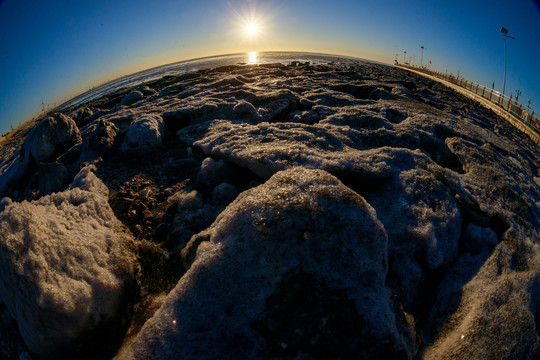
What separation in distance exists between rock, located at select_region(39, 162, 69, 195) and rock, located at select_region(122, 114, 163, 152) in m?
0.94

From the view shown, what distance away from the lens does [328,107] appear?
4.89 meters

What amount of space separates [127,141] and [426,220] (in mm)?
4711

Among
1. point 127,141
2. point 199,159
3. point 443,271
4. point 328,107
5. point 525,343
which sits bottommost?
point 525,343

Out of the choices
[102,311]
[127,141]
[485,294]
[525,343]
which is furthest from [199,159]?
[525,343]

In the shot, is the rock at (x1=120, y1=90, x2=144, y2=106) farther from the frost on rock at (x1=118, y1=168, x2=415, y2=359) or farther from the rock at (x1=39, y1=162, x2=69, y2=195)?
the frost on rock at (x1=118, y1=168, x2=415, y2=359)

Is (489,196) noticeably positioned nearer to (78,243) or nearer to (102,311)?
(102,311)

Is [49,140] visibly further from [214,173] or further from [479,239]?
[479,239]

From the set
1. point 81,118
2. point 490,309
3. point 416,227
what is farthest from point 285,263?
point 81,118

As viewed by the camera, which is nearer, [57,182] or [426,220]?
[426,220]

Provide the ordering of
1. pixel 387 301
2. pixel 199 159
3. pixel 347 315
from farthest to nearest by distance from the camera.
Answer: pixel 199 159, pixel 387 301, pixel 347 315

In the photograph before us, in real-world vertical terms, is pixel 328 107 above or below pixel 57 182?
above

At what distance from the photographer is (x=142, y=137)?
4.30 metres

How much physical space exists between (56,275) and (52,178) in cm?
279

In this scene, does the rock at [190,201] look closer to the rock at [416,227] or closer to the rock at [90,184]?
the rock at [90,184]
